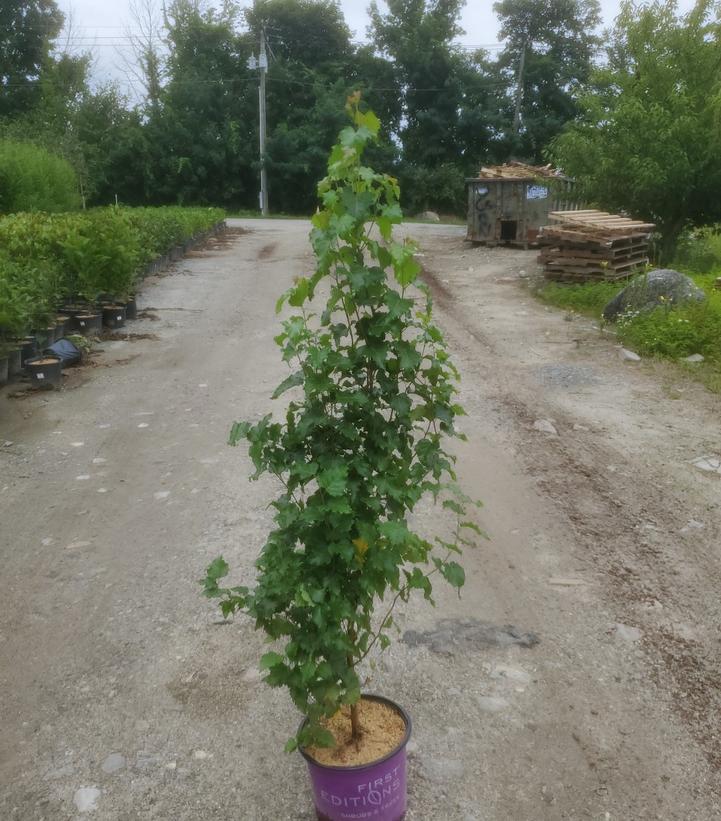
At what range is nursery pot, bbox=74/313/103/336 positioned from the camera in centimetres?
943

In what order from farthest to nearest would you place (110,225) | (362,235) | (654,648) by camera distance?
(110,225) < (654,648) < (362,235)

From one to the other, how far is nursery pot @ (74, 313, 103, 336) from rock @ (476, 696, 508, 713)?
7.66m

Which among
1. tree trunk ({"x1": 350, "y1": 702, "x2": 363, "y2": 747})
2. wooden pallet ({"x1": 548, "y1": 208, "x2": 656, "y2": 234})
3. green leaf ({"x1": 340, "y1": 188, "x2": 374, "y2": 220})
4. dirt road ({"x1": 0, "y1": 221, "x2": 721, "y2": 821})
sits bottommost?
dirt road ({"x1": 0, "y1": 221, "x2": 721, "y2": 821})

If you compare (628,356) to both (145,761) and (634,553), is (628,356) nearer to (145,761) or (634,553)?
(634,553)

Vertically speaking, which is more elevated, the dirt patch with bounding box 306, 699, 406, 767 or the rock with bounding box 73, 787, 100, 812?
the dirt patch with bounding box 306, 699, 406, 767

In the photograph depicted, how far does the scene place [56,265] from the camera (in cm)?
956

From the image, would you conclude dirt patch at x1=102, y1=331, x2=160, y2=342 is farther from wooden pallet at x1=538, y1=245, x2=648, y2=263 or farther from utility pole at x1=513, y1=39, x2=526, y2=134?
utility pole at x1=513, y1=39, x2=526, y2=134

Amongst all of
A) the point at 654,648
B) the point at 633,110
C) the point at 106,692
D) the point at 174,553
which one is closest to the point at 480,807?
the point at 654,648

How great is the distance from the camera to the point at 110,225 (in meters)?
10.5

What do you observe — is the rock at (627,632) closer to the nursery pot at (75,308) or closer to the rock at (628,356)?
the rock at (628,356)

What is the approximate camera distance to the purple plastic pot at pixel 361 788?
2.37 m

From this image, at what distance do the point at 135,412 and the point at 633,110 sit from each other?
31.6 feet

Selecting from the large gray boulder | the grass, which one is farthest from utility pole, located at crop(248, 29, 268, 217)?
the grass

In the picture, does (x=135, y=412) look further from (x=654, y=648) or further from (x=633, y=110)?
(x=633, y=110)
